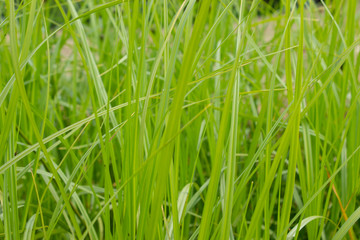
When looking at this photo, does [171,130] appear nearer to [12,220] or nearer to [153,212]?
[153,212]

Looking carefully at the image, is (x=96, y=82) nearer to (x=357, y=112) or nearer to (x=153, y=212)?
(x=153, y=212)

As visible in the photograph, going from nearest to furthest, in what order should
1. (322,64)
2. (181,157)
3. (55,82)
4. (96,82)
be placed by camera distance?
(96,82)
(181,157)
(322,64)
(55,82)

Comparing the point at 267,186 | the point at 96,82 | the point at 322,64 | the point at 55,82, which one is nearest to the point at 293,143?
the point at 267,186

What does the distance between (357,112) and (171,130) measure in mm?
473

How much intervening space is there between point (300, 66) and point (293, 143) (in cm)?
10

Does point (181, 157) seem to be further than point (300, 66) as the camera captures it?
Yes

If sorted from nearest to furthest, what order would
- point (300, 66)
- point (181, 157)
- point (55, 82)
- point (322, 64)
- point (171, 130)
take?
point (171, 130)
point (300, 66)
point (181, 157)
point (322, 64)
point (55, 82)

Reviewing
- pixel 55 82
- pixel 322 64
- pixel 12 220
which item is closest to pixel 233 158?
pixel 12 220

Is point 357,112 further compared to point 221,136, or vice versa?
point 357,112

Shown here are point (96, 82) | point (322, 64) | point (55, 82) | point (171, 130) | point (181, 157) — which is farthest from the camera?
point (55, 82)

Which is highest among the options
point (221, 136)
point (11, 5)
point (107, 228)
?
point (11, 5)

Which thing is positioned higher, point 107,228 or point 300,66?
point 300,66

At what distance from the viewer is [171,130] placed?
0.43 metres

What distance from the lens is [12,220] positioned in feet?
1.89
